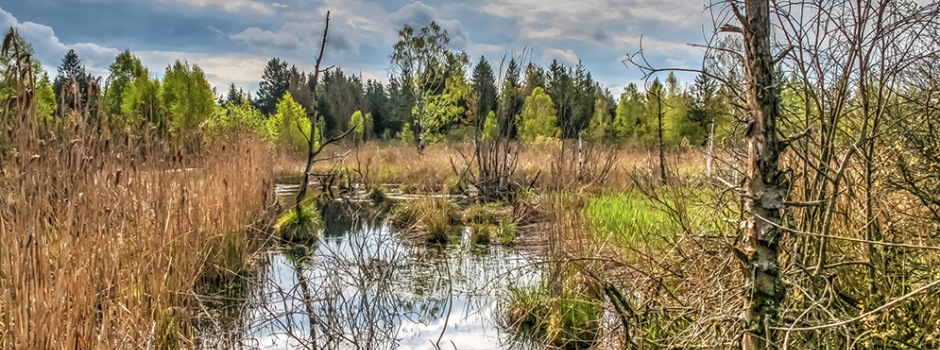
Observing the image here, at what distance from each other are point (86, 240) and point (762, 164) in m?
2.68

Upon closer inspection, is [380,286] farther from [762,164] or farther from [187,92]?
[187,92]

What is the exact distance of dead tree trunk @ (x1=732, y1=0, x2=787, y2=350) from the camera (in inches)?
70.8

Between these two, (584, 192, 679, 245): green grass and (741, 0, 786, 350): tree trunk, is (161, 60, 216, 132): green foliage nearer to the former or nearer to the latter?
(584, 192, 679, 245): green grass

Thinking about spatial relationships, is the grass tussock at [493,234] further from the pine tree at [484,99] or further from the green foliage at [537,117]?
the green foliage at [537,117]

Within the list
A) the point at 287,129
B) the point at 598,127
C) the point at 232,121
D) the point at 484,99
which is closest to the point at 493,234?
the point at 484,99

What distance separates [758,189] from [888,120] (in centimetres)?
111

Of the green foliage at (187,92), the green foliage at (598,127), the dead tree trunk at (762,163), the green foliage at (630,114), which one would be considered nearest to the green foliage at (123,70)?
the green foliage at (187,92)

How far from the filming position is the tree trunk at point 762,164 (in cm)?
180

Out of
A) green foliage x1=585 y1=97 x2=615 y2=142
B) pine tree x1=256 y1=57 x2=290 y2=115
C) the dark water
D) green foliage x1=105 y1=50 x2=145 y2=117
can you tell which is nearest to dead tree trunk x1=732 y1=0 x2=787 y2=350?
the dark water

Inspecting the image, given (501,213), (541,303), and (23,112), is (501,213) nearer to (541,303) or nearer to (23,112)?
(541,303)

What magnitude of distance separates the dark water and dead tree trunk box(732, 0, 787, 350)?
177cm

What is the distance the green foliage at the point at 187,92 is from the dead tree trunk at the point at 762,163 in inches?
893

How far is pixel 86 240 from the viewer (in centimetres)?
262

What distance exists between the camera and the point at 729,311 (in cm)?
221
